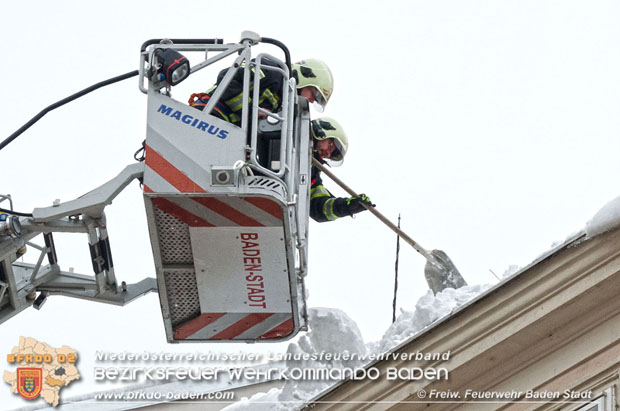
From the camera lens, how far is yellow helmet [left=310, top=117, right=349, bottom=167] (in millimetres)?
12430

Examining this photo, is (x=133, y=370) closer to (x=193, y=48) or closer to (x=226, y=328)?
(x=226, y=328)

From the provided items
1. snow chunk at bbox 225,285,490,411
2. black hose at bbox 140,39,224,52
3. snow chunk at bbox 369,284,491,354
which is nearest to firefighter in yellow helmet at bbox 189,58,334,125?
black hose at bbox 140,39,224,52

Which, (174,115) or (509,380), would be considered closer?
(509,380)

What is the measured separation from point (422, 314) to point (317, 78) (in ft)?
11.7

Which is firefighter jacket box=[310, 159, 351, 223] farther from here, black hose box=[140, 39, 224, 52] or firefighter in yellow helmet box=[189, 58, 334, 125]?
black hose box=[140, 39, 224, 52]

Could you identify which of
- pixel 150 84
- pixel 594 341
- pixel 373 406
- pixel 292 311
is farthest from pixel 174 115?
pixel 594 341

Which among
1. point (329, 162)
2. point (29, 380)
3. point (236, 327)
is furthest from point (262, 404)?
point (29, 380)

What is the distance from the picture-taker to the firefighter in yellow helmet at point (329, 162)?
12477mm

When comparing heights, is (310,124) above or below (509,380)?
above

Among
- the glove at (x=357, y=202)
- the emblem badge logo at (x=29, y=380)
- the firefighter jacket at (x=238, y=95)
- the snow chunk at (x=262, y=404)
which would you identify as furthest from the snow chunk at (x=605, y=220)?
the emblem badge logo at (x=29, y=380)

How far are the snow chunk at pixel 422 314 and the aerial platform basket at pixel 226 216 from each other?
1.16m

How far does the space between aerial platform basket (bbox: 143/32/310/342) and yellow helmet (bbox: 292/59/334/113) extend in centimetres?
130

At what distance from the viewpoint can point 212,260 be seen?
10.9 metres

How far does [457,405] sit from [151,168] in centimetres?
308
